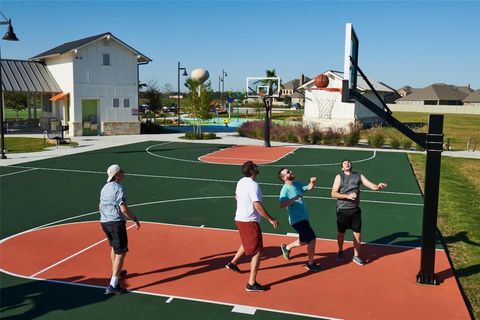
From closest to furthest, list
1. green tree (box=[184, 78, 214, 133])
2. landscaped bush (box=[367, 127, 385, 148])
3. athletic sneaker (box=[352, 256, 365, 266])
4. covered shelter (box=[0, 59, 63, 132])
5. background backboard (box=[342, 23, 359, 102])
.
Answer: background backboard (box=[342, 23, 359, 102]) < athletic sneaker (box=[352, 256, 365, 266]) < landscaped bush (box=[367, 127, 385, 148]) < covered shelter (box=[0, 59, 63, 132]) < green tree (box=[184, 78, 214, 133])

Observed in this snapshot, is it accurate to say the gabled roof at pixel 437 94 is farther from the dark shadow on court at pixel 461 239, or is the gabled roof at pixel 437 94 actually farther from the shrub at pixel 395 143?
the dark shadow on court at pixel 461 239

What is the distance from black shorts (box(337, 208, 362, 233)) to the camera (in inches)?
339

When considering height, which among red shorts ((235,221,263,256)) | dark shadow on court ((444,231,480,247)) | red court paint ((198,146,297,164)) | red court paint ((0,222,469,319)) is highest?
red shorts ((235,221,263,256))

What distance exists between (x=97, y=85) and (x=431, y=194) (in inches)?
1209

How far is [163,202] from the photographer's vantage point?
45.2ft

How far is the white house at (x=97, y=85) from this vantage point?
33.7 meters

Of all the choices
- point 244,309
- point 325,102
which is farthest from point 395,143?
point 244,309

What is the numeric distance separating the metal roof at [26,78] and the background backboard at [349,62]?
1193 inches

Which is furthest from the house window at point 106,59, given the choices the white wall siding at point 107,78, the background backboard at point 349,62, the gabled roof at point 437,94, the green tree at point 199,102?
the gabled roof at point 437,94

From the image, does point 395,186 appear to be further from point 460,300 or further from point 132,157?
point 132,157

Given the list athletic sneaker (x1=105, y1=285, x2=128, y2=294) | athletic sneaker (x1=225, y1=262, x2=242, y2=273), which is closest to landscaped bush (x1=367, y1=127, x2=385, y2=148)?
athletic sneaker (x1=225, y1=262, x2=242, y2=273)

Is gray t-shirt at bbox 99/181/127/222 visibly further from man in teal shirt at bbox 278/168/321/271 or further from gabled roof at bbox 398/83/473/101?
gabled roof at bbox 398/83/473/101

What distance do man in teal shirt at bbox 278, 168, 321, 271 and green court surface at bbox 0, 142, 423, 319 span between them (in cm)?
184

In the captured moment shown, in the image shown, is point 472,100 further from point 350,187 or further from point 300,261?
point 300,261
